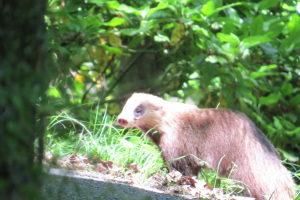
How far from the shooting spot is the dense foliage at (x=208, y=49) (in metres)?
4.30

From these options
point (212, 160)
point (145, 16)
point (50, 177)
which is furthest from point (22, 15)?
point (145, 16)

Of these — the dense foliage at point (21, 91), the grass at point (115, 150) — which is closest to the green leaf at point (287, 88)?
the grass at point (115, 150)

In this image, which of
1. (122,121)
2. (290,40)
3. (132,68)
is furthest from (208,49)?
(132,68)

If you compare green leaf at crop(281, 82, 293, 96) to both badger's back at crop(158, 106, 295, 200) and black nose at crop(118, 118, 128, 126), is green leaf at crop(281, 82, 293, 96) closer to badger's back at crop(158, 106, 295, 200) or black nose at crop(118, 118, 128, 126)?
badger's back at crop(158, 106, 295, 200)

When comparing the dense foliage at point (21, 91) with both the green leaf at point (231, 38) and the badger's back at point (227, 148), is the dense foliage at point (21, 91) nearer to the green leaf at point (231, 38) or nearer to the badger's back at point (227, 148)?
the badger's back at point (227, 148)

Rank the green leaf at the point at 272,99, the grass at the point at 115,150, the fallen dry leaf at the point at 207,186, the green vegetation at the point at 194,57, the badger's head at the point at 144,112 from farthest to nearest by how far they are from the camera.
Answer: the green leaf at the point at 272,99 < the badger's head at the point at 144,112 < the green vegetation at the point at 194,57 < the grass at the point at 115,150 < the fallen dry leaf at the point at 207,186

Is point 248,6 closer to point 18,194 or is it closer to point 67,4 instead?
point 67,4

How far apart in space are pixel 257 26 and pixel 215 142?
5.04 feet

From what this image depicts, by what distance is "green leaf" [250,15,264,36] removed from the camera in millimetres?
4125

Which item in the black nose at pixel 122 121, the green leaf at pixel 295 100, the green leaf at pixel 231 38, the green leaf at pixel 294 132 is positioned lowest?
the green leaf at pixel 294 132

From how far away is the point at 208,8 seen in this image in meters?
4.10

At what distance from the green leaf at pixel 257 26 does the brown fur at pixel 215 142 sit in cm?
104

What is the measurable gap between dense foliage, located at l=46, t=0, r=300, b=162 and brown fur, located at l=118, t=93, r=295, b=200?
2.49 ft

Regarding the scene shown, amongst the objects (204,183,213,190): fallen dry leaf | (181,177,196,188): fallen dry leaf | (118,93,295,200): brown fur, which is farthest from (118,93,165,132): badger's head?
(204,183,213,190): fallen dry leaf
